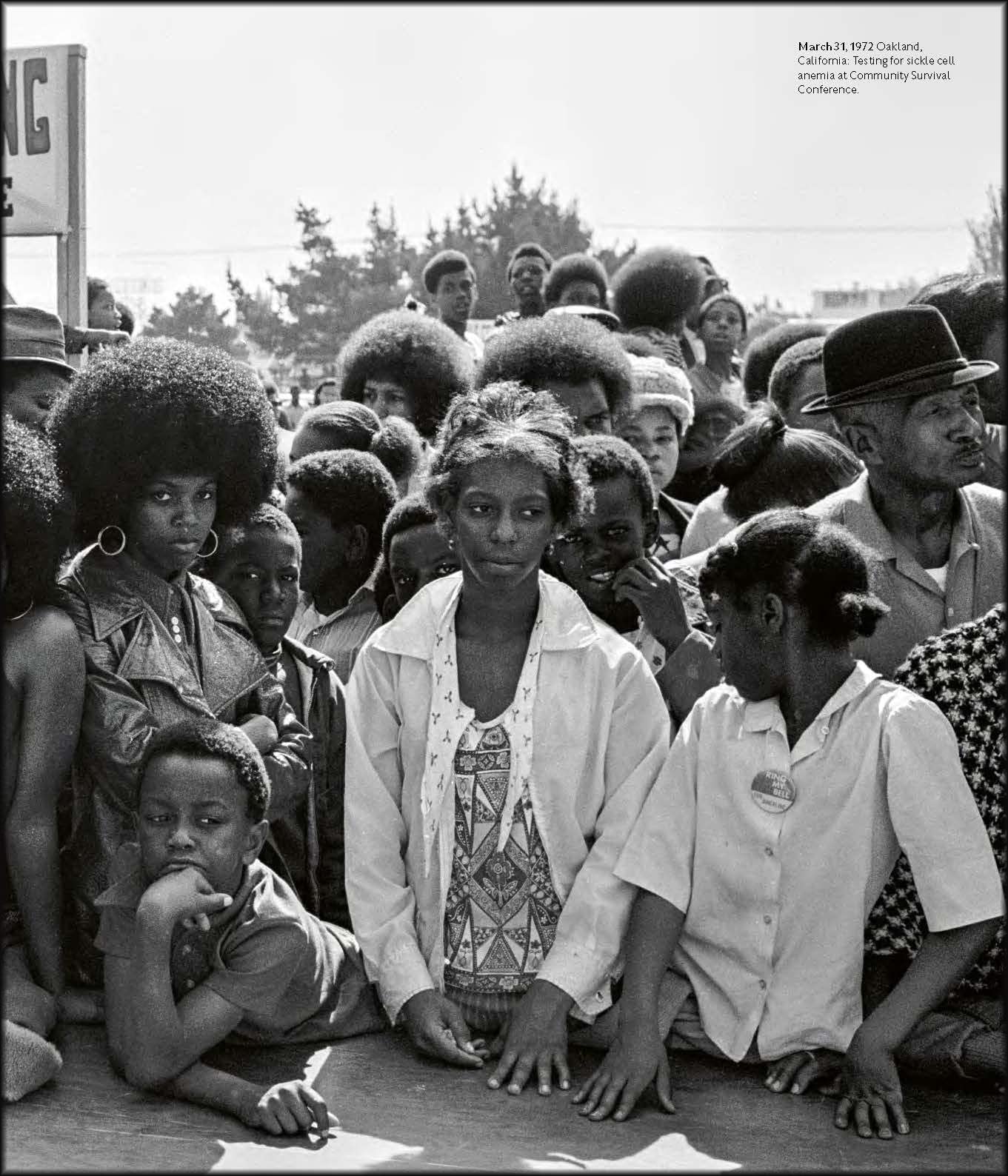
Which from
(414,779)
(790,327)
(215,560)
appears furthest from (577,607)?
(790,327)

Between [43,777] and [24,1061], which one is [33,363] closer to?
[43,777]

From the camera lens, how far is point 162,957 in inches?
117

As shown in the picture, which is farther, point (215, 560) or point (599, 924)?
point (215, 560)

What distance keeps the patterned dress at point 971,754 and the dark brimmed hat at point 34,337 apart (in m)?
2.66

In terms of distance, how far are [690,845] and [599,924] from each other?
279 mm

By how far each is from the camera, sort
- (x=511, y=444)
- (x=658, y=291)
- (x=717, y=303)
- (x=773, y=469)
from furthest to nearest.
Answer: (x=717, y=303) → (x=658, y=291) → (x=773, y=469) → (x=511, y=444)

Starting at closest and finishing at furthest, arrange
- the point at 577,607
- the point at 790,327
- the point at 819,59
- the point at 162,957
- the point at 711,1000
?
the point at 162,957 < the point at 711,1000 < the point at 577,607 < the point at 819,59 < the point at 790,327

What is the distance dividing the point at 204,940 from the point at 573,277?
5735mm

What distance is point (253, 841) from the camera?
321cm

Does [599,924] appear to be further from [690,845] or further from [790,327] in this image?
[790,327]

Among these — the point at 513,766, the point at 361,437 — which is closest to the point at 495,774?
the point at 513,766

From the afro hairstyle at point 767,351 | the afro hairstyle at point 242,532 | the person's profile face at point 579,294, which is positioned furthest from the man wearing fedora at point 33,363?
the person's profile face at point 579,294

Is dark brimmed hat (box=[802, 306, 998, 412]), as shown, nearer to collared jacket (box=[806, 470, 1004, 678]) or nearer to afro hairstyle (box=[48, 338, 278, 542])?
collared jacket (box=[806, 470, 1004, 678])

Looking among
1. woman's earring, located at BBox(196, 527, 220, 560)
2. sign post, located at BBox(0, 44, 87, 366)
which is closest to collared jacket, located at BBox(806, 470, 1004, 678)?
woman's earring, located at BBox(196, 527, 220, 560)
